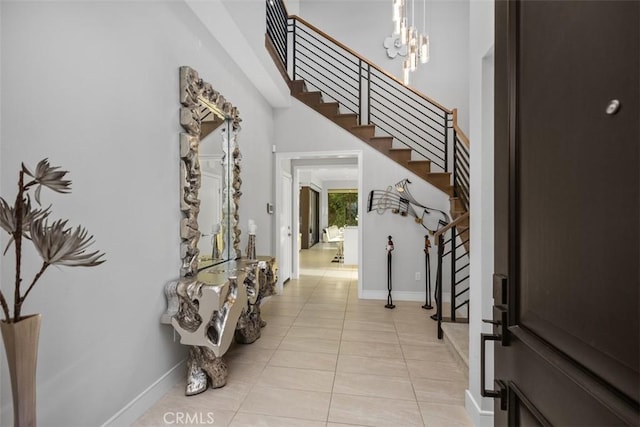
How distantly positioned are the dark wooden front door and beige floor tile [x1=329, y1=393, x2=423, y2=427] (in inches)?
46.2

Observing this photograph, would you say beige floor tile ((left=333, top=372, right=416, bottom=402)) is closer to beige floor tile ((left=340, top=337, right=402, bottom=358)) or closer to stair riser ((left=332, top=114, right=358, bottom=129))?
beige floor tile ((left=340, top=337, right=402, bottom=358))

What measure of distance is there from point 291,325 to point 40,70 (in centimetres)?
298

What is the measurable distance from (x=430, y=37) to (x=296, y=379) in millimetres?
6173

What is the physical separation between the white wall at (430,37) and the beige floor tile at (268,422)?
548 cm

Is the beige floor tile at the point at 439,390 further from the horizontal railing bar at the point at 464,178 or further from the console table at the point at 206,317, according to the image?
Answer: the horizontal railing bar at the point at 464,178

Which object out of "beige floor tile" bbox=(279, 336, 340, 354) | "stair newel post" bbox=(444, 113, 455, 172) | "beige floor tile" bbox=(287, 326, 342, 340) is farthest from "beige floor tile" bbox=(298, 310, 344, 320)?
"stair newel post" bbox=(444, 113, 455, 172)

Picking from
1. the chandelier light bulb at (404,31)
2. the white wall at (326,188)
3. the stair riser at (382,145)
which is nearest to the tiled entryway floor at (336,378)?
the stair riser at (382,145)

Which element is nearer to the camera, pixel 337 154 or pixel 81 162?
pixel 81 162

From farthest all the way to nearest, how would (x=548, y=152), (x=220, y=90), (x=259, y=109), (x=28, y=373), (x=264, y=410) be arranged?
(x=259, y=109) → (x=220, y=90) → (x=264, y=410) → (x=28, y=373) → (x=548, y=152)

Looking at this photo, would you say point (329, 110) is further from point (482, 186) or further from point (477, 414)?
point (477, 414)

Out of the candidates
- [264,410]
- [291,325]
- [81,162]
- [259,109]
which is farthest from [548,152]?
[259,109]

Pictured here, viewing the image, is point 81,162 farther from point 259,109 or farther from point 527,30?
point 259,109

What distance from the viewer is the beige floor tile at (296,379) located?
7.25ft

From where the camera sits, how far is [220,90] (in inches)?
114
